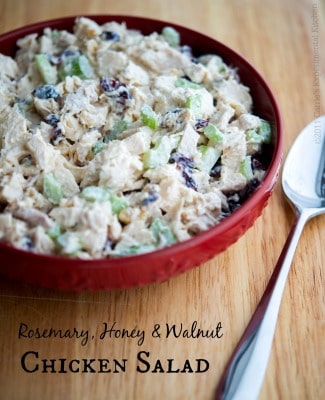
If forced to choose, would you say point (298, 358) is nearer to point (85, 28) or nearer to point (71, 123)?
point (71, 123)

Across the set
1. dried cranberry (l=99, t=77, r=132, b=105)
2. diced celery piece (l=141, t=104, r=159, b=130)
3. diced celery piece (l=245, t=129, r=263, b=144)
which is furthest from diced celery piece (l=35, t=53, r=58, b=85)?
diced celery piece (l=245, t=129, r=263, b=144)

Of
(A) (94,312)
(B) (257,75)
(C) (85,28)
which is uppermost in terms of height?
(C) (85,28)

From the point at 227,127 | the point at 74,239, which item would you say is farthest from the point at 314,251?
the point at 74,239

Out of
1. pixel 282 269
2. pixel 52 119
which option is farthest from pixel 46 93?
pixel 282 269

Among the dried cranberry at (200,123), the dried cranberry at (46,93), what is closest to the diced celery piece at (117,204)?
the dried cranberry at (200,123)

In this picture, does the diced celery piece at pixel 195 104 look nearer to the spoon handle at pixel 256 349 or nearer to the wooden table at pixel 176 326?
the wooden table at pixel 176 326

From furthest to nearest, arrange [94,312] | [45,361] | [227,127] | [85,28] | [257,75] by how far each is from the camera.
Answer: [85,28] → [257,75] → [227,127] → [94,312] → [45,361]

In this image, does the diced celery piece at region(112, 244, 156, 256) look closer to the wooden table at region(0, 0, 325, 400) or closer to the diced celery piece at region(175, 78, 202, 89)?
the wooden table at region(0, 0, 325, 400)
